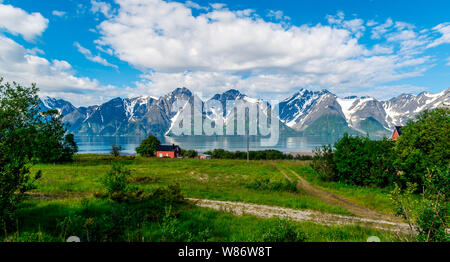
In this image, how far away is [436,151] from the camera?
19406mm

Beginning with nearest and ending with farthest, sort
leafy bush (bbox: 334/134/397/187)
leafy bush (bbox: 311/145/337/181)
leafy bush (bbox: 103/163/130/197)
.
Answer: leafy bush (bbox: 103/163/130/197), leafy bush (bbox: 334/134/397/187), leafy bush (bbox: 311/145/337/181)

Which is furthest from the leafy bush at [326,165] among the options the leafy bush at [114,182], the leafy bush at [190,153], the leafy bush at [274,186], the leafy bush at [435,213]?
the leafy bush at [190,153]

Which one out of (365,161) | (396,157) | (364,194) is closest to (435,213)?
(364,194)

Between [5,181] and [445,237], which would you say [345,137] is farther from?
[5,181]

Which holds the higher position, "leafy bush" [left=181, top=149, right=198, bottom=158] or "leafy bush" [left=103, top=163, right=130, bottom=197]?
"leafy bush" [left=103, top=163, right=130, bottom=197]

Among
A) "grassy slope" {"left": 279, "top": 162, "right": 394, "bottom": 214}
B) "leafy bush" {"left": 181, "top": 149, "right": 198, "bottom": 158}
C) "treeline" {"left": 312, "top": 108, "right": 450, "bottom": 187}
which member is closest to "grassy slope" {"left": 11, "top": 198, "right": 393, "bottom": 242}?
"grassy slope" {"left": 279, "top": 162, "right": 394, "bottom": 214}

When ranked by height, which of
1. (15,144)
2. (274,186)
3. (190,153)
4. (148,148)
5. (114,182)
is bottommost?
(190,153)

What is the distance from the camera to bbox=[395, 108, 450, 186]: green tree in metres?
19.1

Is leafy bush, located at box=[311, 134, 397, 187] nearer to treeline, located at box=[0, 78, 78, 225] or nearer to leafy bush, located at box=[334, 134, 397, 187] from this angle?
leafy bush, located at box=[334, 134, 397, 187]

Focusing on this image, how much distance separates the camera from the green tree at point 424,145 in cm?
1911

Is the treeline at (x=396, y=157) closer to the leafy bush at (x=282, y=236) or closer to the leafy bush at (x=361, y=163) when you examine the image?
the leafy bush at (x=361, y=163)

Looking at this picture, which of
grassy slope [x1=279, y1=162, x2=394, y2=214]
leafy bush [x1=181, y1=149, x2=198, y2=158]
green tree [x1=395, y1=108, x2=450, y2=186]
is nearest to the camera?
grassy slope [x1=279, y1=162, x2=394, y2=214]

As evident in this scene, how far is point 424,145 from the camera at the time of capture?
20.6 m

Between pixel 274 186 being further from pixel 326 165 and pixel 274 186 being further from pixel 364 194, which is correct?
pixel 326 165
